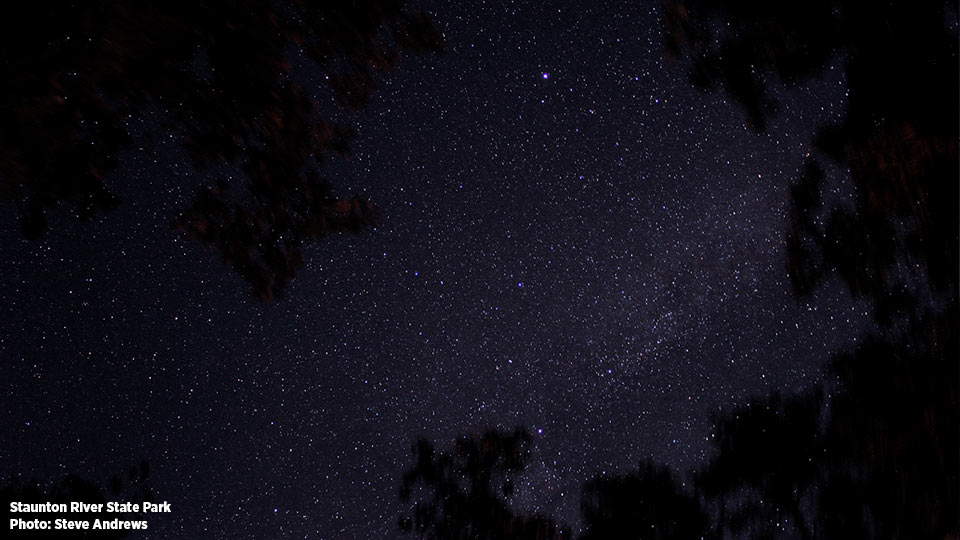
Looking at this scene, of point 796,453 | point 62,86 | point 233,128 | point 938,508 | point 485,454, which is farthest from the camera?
point 796,453

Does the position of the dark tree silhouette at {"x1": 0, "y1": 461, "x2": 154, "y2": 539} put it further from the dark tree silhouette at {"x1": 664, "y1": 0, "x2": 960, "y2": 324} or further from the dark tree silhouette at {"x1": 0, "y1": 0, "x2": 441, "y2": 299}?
the dark tree silhouette at {"x1": 664, "y1": 0, "x2": 960, "y2": 324}

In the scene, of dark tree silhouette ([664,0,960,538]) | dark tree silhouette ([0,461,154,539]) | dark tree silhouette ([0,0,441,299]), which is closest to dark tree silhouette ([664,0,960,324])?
dark tree silhouette ([664,0,960,538])

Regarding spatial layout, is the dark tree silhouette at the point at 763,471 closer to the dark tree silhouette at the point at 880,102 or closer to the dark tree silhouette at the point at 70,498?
the dark tree silhouette at the point at 880,102

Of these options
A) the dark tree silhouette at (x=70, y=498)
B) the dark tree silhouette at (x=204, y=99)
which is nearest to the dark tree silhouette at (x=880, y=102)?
the dark tree silhouette at (x=204, y=99)

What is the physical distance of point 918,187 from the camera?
3496 millimetres

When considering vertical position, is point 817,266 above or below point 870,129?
below

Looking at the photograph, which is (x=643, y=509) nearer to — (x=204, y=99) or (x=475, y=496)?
(x=475, y=496)

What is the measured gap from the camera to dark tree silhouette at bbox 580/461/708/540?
473 cm

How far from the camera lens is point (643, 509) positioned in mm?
4898

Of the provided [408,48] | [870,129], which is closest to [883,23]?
[870,129]

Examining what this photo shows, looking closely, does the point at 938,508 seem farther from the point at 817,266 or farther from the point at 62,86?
the point at 62,86

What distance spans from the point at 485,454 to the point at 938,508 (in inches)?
114
